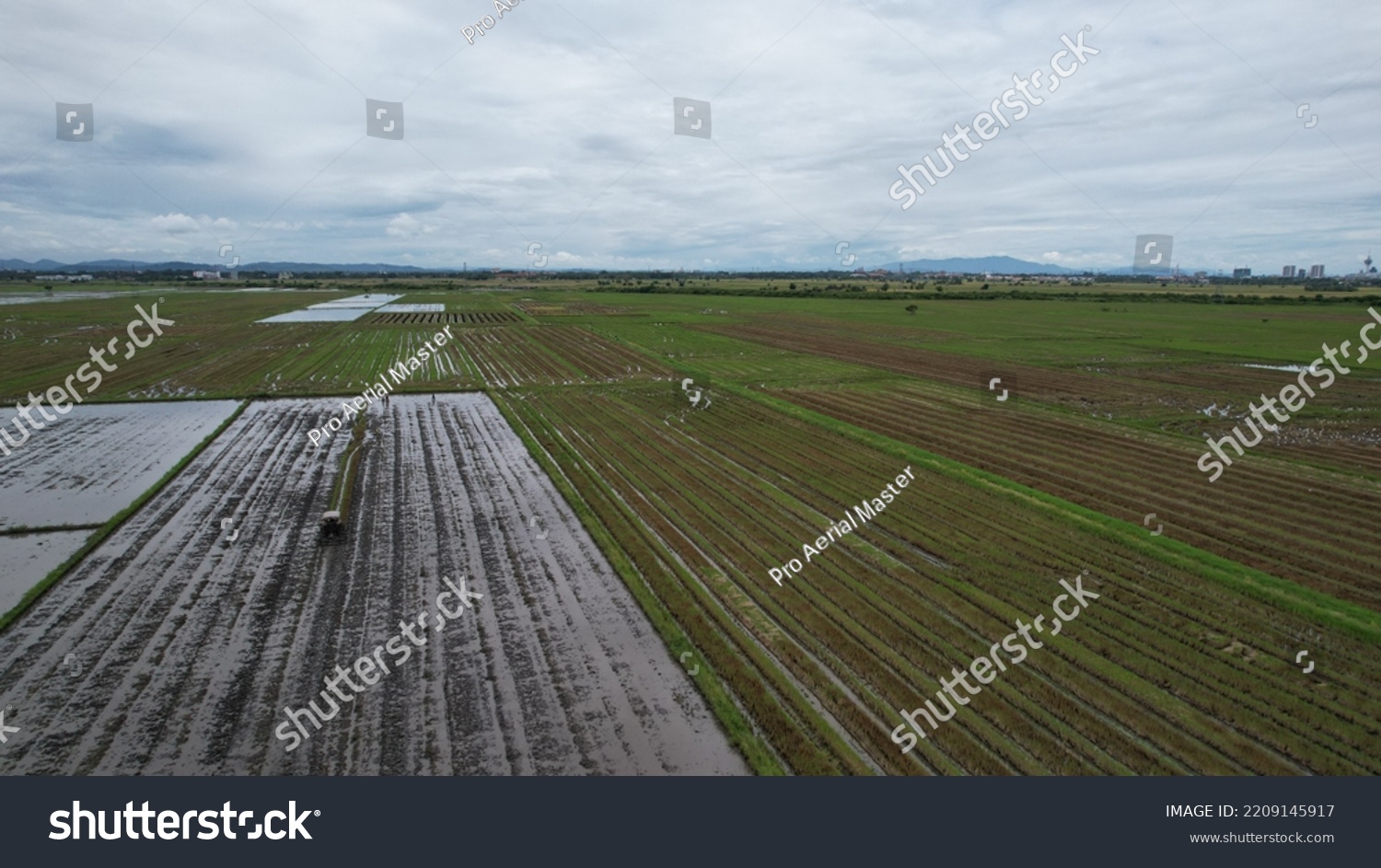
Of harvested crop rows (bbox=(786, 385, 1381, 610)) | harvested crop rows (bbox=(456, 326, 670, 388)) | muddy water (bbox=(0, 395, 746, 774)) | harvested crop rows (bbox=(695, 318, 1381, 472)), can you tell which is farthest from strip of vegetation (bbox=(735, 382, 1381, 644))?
harvested crop rows (bbox=(456, 326, 670, 388))

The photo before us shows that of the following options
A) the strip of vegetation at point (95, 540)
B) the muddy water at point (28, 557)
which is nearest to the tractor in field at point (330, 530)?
the strip of vegetation at point (95, 540)

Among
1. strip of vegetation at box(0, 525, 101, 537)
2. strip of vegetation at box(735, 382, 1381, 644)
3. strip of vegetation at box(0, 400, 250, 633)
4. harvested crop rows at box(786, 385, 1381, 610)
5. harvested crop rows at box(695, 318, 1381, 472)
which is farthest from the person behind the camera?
harvested crop rows at box(695, 318, 1381, 472)

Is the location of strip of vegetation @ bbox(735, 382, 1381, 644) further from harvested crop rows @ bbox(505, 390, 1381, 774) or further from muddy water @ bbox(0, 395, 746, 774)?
muddy water @ bbox(0, 395, 746, 774)

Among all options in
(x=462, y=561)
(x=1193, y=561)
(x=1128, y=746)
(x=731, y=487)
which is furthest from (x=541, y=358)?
(x=1128, y=746)

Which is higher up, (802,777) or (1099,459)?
(1099,459)

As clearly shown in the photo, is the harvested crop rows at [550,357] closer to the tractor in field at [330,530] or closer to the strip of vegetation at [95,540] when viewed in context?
the strip of vegetation at [95,540]

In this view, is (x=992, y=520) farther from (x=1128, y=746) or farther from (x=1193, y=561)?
(x=1128, y=746)

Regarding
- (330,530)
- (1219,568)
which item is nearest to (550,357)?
(330,530)
